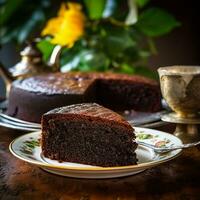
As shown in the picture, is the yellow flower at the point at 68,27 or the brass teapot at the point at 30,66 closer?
the brass teapot at the point at 30,66

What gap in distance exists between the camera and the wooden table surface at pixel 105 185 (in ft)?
2.75

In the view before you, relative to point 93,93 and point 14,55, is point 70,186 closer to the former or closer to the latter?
point 93,93

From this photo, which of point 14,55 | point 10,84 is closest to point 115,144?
point 10,84

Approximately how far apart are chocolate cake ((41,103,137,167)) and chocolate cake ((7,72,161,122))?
15.2 inches

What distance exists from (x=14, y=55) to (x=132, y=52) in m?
1.06

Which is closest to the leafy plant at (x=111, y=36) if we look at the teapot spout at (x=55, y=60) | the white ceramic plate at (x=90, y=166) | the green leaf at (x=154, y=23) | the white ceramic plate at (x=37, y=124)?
the green leaf at (x=154, y=23)

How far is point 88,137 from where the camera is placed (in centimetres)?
99

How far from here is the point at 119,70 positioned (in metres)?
2.40

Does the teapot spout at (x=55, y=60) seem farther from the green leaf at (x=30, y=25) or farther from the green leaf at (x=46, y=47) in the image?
the green leaf at (x=30, y=25)

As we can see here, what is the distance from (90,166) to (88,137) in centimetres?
6

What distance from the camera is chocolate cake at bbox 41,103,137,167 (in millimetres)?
960

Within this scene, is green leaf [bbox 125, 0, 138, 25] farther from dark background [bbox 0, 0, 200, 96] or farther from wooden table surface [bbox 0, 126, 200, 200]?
wooden table surface [bbox 0, 126, 200, 200]

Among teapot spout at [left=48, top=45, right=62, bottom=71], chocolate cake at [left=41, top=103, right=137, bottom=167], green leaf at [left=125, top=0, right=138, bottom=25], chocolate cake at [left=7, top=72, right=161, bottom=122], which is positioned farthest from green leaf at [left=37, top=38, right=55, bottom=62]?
chocolate cake at [left=41, top=103, right=137, bottom=167]

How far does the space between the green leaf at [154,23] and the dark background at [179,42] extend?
0.96 meters
